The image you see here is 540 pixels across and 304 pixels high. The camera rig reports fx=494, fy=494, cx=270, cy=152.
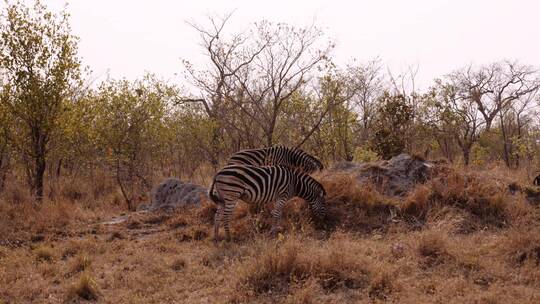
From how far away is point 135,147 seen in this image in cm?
1631

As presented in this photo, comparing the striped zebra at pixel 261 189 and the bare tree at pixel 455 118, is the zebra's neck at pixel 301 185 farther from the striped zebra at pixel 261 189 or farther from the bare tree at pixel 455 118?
the bare tree at pixel 455 118

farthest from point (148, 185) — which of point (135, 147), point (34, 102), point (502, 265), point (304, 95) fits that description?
point (502, 265)

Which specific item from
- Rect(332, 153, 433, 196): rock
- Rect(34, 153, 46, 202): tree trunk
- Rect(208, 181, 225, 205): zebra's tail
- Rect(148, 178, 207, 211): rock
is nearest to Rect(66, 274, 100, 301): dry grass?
Rect(208, 181, 225, 205): zebra's tail

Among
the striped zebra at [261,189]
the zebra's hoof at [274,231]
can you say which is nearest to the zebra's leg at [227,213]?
the striped zebra at [261,189]

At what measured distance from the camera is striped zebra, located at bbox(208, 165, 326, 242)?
10.1m

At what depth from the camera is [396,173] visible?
12766mm

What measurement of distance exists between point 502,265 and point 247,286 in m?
3.97

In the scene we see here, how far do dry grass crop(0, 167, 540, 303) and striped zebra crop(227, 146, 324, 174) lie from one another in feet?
2.66

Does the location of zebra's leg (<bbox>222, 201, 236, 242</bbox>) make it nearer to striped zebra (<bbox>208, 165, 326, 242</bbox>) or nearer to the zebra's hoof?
striped zebra (<bbox>208, 165, 326, 242</bbox>)

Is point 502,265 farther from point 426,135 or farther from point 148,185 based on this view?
point 426,135

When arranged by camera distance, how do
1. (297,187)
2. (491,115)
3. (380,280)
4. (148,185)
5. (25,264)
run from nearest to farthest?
(380,280) → (25,264) → (297,187) → (148,185) → (491,115)

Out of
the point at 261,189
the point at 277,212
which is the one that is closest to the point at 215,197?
the point at 261,189

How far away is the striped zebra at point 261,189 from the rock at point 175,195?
261 centimetres

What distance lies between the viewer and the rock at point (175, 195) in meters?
13.3
